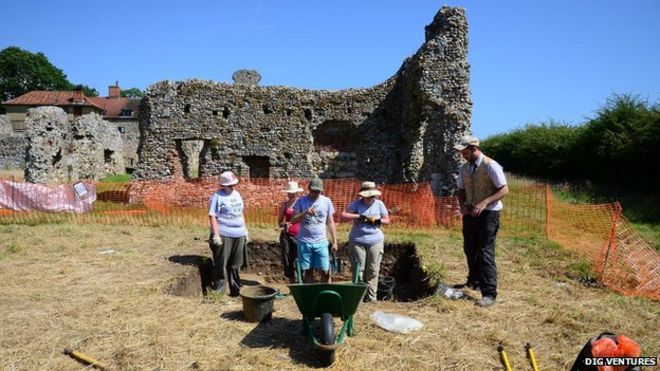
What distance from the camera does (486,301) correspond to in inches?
228

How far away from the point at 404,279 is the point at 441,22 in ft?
26.9

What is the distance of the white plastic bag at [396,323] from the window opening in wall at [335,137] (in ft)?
41.4

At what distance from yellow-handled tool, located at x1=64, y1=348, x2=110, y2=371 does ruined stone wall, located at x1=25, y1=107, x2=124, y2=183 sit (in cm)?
1803

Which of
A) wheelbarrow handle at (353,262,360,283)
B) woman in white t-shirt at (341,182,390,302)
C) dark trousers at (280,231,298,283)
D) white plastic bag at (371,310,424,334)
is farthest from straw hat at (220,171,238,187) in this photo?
white plastic bag at (371,310,424,334)

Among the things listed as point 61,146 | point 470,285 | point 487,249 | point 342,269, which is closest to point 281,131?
point 342,269

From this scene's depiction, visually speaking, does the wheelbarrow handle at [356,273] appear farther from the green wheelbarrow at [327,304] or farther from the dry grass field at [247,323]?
the green wheelbarrow at [327,304]

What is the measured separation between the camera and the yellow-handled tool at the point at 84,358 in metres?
4.23

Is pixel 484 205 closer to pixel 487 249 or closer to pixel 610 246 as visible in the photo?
pixel 487 249

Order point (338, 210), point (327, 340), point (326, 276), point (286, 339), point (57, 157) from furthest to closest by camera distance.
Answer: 1. point (57, 157)
2. point (338, 210)
3. point (326, 276)
4. point (286, 339)
5. point (327, 340)

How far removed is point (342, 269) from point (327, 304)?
549cm

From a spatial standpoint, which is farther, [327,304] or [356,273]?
[356,273]

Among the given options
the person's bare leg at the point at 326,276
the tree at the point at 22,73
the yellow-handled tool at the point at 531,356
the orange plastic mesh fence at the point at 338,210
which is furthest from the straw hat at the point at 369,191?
the tree at the point at 22,73

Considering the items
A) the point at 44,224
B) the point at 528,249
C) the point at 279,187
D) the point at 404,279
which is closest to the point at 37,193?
the point at 44,224

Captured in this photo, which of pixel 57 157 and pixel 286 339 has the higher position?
pixel 57 157
